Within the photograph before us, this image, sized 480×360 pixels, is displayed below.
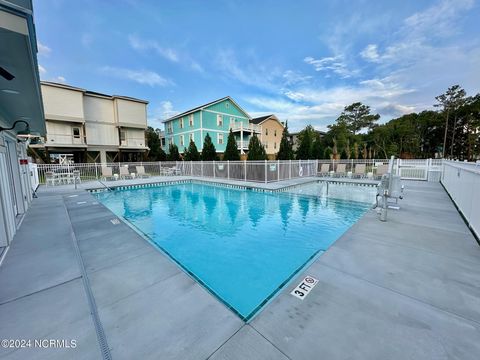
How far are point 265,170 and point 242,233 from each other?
709 centimetres

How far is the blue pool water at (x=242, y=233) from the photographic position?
3273mm

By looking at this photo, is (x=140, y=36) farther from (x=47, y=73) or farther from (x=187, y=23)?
(x=47, y=73)

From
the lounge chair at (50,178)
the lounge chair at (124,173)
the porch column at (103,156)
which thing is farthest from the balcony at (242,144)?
the lounge chair at (50,178)

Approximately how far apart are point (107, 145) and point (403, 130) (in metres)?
41.4

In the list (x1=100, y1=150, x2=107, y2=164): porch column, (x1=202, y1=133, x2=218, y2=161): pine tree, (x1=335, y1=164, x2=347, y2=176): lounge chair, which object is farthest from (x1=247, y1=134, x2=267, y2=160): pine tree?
(x1=100, y1=150, x2=107, y2=164): porch column

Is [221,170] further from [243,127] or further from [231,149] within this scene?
[243,127]

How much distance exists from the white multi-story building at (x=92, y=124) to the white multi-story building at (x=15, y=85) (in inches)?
505

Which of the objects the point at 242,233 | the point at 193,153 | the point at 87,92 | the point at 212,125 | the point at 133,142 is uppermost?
the point at 87,92

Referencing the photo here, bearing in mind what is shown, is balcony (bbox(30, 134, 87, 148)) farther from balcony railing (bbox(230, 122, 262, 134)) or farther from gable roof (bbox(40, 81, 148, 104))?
balcony railing (bbox(230, 122, 262, 134))

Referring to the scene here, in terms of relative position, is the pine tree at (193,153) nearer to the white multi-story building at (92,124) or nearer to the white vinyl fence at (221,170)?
the white vinyl fence at (221,170)

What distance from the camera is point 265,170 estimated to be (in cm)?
1198

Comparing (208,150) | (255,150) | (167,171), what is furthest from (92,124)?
(255,150)

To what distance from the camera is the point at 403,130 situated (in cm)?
3175

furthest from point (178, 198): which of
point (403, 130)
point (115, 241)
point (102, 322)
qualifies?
point (403, 130)
